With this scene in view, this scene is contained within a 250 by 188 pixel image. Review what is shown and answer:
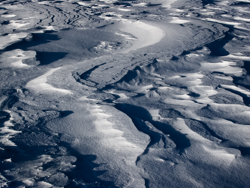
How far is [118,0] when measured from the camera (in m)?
5.23

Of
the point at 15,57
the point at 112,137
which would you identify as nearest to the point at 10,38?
the point at 15,57

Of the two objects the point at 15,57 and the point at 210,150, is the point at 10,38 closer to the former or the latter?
the point at 15,57

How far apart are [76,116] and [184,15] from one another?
315cm

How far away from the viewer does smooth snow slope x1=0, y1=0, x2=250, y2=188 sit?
1120 mm

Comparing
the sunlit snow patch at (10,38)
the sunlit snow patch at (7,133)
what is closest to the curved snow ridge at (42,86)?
the sunlit snow patch at (7,133)

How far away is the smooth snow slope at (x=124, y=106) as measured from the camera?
3.67ft

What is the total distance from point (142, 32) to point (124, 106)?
1900mm

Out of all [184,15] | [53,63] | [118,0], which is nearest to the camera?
[53,63]

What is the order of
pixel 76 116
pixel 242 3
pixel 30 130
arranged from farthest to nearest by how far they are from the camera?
pixel 242 3, pixel 76 116, pixel 30 130

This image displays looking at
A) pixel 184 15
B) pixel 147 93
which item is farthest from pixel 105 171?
pixel 184 15

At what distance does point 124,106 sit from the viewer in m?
1.62

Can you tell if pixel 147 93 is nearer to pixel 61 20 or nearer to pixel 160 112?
pixel 160 112

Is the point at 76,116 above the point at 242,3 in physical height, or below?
below

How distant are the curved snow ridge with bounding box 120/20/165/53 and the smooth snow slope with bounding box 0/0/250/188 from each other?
14 mm
